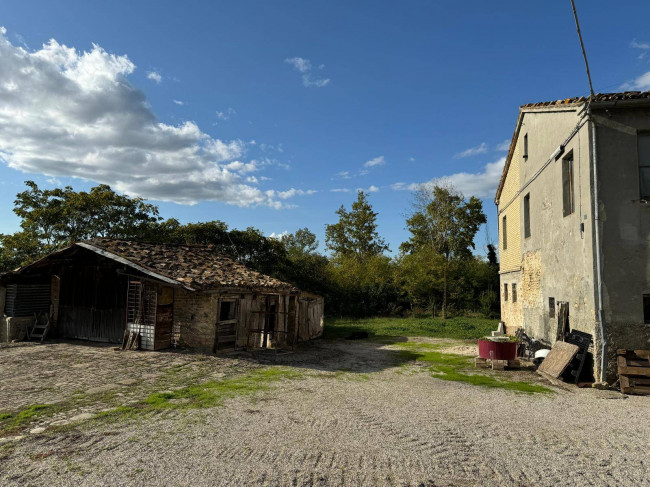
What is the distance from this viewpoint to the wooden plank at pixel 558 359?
394 inches

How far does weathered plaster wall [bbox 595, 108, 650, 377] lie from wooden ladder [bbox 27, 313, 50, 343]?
18.5 metres

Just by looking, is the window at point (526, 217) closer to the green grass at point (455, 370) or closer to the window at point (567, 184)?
the window at point (567, 184)

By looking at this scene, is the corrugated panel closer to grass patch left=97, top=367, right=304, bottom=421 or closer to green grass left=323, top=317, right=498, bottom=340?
grass patch left=97, top=367, right=304, bottom=421

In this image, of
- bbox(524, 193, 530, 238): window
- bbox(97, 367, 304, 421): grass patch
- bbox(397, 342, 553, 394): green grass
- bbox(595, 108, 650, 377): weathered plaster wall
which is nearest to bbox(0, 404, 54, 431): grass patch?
bbox(97, 367, 304, 421): grass patch

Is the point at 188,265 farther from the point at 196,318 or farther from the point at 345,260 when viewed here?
the point at 345,260

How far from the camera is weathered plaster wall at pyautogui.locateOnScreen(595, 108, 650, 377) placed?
9438 millimetres

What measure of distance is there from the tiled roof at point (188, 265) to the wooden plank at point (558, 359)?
358 inches

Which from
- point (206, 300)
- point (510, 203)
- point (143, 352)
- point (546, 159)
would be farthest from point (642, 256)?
point (143, 352)

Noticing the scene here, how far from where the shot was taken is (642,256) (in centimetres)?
948

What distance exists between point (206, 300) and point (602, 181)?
11987mm

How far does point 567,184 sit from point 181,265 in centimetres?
1314

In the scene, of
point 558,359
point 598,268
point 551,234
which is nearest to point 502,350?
point 558,359

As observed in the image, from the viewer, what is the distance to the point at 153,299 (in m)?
14.2

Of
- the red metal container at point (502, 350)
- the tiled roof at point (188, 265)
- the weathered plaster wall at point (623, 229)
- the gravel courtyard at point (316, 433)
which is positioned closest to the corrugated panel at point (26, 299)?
the tiled roof at point (188, 265)
